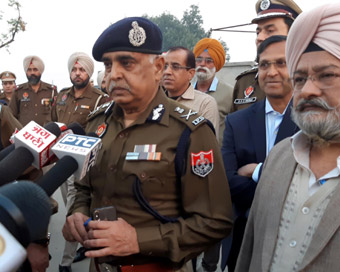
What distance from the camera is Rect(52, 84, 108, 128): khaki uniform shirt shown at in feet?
16.9

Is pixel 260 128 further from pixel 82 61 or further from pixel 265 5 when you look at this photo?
pixel 82 61

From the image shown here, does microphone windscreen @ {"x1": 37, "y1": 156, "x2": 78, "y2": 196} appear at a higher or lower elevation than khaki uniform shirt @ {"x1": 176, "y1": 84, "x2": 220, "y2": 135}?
higher

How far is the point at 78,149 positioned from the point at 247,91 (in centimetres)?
250

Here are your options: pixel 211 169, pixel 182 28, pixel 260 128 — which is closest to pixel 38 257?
pixel 211 169

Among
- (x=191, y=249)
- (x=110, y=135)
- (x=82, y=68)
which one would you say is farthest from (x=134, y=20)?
(x=82, y=68)

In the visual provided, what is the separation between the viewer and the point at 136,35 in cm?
193

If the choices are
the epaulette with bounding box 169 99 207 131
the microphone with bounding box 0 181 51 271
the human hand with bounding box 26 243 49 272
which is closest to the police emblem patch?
the epaulette with bounding box 169 99 207 131

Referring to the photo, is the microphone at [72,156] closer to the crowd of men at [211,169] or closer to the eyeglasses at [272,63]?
the crowd of men at [211,169]

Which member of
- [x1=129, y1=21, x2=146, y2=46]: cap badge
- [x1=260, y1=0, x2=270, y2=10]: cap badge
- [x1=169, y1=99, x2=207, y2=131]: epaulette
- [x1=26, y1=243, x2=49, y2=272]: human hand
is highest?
[x1=260, y1=0, x2=270, y2=10]: cap badge

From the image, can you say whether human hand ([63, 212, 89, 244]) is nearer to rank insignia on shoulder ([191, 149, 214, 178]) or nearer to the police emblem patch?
rank insignia on shoulder ([191, 149, 214, 178])

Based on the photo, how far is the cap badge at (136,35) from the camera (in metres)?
→ 1.92

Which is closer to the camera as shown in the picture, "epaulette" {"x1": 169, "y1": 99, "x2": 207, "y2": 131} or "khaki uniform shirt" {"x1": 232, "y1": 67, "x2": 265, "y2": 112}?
"epaulette" {"x1": 169, "y1": 99, "x2": 207, "y2": 131}

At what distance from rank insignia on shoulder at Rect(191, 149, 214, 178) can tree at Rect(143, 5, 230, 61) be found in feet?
176

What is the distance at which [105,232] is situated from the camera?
1.61 metres
